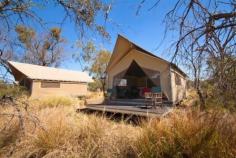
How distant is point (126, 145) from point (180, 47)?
2196mm

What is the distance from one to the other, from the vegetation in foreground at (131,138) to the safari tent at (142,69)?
810 cm

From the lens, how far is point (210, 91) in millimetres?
3051

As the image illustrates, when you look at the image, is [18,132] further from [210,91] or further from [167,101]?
[167,101]

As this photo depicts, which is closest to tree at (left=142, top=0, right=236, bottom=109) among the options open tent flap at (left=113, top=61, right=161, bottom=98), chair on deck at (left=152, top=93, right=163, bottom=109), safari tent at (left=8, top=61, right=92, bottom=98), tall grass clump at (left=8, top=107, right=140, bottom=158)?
tall grass clump at (left=8, top=107, right=140, bottom=158)

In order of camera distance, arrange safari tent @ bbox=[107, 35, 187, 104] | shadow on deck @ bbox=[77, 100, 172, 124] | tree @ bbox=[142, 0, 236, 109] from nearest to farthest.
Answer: tree @ bbox=[142, 0, 236, 109]
shadow on deck @ bbox=[77, 100, 172, 124]
safari tent @ bbox=[107, 35, 187, 104]

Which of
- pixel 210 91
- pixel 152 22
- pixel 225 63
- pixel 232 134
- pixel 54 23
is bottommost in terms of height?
pixel 232 134

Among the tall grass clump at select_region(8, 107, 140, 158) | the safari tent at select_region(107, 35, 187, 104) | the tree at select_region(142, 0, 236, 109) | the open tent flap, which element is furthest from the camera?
the open tent flap

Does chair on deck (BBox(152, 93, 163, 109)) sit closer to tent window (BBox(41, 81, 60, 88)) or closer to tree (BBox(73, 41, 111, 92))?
tent window (BBox(41, 81, 60, 88))

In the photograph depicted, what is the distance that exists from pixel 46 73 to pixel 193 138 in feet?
77.9

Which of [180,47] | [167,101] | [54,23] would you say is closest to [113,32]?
[54,23]

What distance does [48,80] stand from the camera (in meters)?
24.0

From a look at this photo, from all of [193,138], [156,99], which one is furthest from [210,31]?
[156,99]

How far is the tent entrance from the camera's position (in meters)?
18.4

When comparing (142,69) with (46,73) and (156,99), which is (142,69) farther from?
(46,73)
